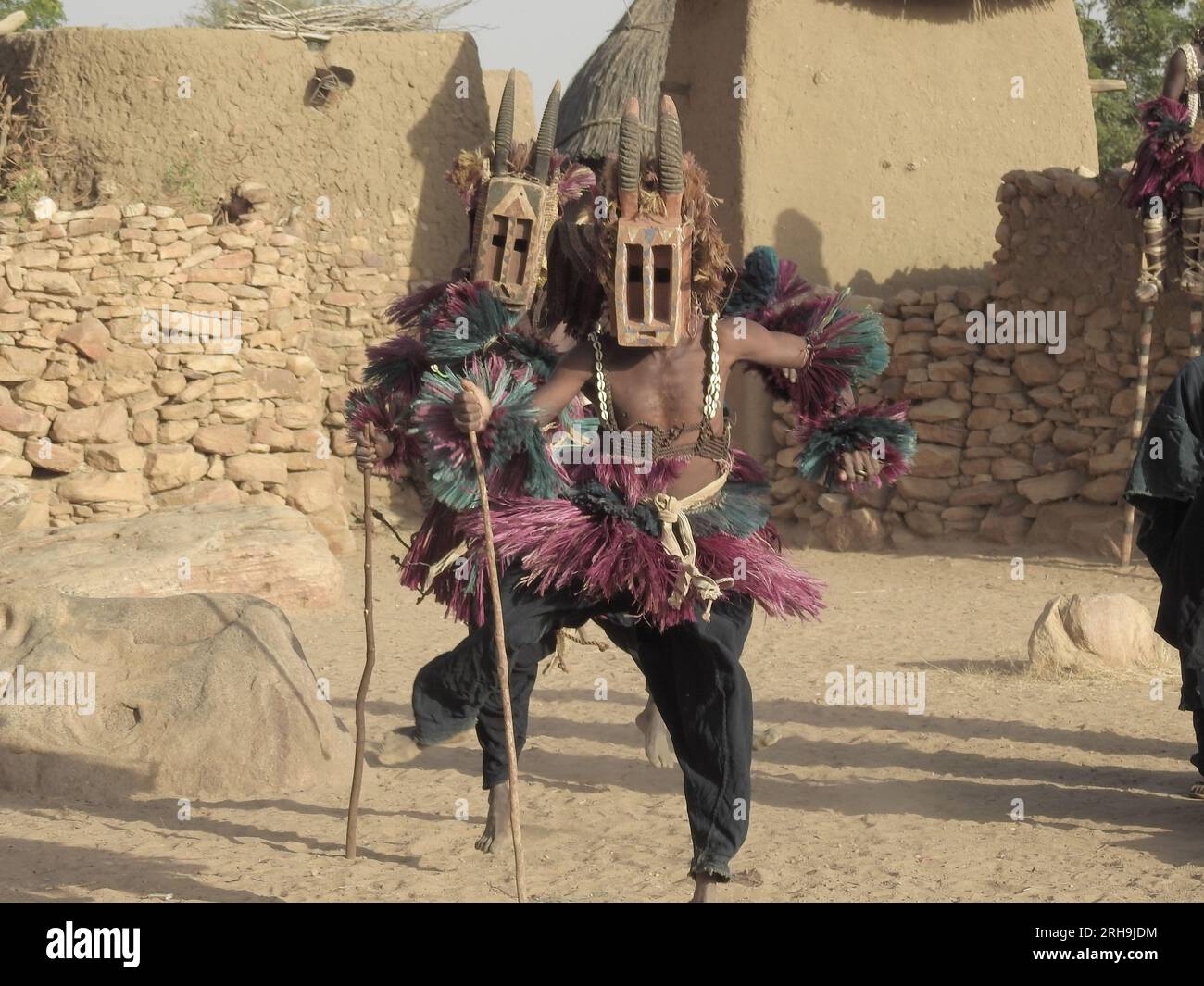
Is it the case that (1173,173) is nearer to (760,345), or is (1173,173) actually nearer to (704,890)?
(760,345)

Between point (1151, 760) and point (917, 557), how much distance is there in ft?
17.3

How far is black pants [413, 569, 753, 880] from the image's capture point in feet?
13.6

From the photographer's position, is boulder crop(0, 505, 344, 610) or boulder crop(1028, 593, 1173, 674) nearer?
boulder crop(1028, 593, 1173, 674)

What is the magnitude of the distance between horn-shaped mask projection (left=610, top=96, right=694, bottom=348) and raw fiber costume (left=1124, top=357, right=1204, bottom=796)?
1.87 m

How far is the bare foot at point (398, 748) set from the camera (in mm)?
4469

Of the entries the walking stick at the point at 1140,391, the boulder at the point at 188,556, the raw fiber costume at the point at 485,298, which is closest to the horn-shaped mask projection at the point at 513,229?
the raw fiber costume at the point at 485,298

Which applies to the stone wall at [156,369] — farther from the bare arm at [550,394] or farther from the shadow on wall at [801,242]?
the bare arm at [550,394]

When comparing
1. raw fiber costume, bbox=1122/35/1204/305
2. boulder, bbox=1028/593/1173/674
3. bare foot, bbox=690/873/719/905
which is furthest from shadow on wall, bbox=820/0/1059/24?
bare foot, bbox=690/873/719/905

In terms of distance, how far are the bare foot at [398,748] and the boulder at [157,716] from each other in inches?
52.8

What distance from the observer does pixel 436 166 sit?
1195 cm

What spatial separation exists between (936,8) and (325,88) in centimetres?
465

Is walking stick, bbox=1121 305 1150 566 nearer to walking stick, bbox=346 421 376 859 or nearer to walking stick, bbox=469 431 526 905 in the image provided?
walking stick, bbox=346 421 376 859

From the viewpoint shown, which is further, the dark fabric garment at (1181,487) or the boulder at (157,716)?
the boulder at (157,716)
